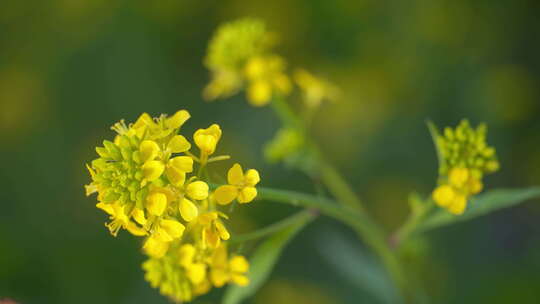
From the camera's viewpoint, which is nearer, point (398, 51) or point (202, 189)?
point (202, 189)

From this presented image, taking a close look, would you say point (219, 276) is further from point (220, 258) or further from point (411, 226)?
point (411, 226)

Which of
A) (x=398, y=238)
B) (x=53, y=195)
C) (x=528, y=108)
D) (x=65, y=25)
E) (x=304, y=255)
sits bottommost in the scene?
(x=398, y=238)

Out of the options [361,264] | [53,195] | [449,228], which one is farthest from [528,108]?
[53,195]

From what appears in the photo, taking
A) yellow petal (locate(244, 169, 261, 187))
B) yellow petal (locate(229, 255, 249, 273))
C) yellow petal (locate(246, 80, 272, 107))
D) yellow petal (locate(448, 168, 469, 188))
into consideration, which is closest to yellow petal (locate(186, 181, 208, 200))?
yellow petal (locate(244, 169, 261, 187))

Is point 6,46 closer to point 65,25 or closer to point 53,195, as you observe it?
point 65,25

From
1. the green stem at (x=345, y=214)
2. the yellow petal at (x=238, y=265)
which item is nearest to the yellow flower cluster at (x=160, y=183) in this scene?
the green stem at (x=345, y=214)

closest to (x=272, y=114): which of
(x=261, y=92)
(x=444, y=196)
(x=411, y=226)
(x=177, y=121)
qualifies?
(x=261, y=92)
